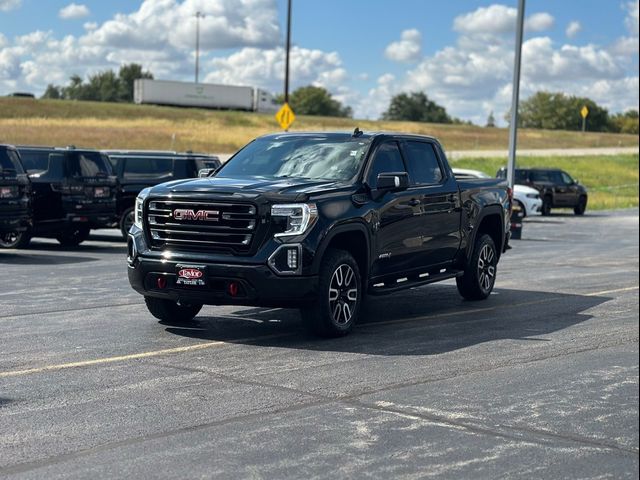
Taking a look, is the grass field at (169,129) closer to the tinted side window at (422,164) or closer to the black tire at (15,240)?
the black tire at (15,240)

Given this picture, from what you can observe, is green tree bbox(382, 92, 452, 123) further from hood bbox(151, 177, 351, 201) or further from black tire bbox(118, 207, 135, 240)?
hood bbox(151, 177, 351, 201)

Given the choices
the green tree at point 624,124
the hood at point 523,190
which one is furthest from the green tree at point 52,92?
the hood at point 523,190

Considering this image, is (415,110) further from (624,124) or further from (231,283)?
(231,283)

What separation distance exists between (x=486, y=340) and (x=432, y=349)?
83 centimetres

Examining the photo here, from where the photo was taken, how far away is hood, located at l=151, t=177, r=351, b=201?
9875mm

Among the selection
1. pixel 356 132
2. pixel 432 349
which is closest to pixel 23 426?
pixel 432 349

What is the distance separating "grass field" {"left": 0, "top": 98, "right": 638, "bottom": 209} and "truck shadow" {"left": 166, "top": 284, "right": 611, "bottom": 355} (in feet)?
116

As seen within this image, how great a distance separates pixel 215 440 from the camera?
6.47 metres

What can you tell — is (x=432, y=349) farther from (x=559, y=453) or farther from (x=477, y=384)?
(x=559, y=453)

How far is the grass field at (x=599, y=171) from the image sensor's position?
5344 cm

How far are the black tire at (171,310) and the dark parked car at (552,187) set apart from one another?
29613 mm

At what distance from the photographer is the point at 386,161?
11492 millimetres

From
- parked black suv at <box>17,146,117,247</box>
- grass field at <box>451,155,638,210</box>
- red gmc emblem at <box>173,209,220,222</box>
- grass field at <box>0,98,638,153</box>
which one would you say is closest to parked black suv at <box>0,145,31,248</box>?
parked black suv at <box>17,146,117,247</box>

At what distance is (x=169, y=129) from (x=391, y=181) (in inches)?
2862
